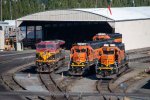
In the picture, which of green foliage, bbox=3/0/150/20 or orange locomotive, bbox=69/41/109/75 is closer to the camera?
orange locomotive, bbox=69/41/109/75

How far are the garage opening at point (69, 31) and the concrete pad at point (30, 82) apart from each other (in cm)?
3050

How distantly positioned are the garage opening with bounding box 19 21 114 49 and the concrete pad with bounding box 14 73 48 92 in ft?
100

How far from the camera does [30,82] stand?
144 ft

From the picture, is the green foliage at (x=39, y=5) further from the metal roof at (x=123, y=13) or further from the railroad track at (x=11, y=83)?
the railroad track at (x=11, y=83)

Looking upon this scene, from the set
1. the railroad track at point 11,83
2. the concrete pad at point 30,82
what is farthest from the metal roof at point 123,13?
the railroad track at point 11,83

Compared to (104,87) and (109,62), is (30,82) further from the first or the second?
(109,62)

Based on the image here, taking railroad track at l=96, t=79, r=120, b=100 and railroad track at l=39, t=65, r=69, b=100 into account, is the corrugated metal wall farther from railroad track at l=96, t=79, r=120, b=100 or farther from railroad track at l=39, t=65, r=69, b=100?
railroad track at l=96, t=79, r=120, b=100

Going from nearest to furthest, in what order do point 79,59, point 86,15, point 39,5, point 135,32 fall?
point 79,59
point 86,15
point 135,32
point 39,5

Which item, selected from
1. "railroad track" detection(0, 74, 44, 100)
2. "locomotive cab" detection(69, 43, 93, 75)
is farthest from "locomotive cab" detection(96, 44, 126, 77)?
"railroad track" detection(0, 74, 44, 100)

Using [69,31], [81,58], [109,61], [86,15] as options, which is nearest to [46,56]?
[81,58]

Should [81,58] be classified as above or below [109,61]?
above

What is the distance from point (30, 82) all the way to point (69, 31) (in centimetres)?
3747

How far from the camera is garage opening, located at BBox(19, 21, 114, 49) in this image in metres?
78.6

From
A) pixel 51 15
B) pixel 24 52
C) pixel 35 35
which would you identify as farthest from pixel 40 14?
pixel 35 35
